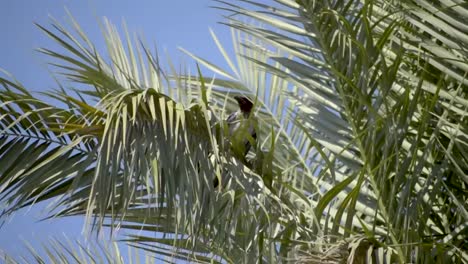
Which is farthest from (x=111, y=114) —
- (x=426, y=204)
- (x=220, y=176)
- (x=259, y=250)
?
(x=426, y=204)

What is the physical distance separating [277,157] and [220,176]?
115 cm

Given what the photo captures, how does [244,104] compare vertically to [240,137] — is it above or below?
below

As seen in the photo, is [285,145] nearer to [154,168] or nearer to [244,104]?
[244,104]

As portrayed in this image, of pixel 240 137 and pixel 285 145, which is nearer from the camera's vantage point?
pixel 240 137

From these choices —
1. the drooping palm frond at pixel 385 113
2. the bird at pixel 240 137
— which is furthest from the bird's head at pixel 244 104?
the bird at pixel 240 137

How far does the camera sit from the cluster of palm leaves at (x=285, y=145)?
3234 mm

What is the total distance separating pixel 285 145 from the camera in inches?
172

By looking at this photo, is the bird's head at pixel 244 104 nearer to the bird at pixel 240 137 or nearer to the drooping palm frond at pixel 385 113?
the drooping palm frond at pixel 385 113

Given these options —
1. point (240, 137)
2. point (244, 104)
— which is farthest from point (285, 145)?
point (240, 137)

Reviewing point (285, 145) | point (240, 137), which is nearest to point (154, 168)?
point (240, 137)

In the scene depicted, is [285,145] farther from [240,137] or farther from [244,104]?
[240,137]

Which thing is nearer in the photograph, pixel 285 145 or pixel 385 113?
pixel 385 113

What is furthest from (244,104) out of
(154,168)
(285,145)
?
(154,168)

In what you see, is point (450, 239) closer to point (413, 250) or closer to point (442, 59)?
point (413, 250)
